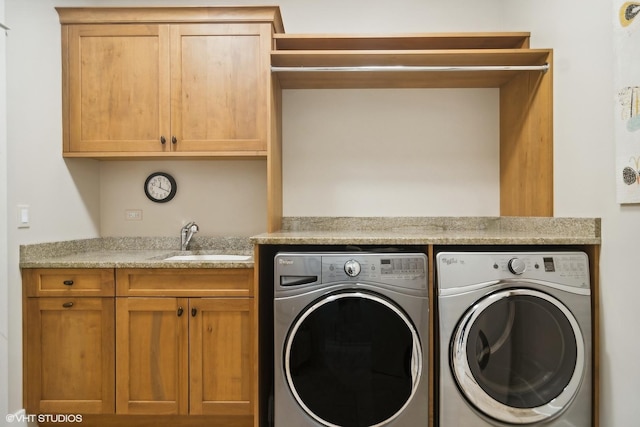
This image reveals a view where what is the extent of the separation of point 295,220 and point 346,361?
1041mm

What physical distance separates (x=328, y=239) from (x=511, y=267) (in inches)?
31.9

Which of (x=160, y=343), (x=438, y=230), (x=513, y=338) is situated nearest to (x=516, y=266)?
(x=513, y=338)

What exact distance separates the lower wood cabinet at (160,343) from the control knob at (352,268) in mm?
516

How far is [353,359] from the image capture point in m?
1.72

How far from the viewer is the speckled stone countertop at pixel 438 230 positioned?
1.72 m

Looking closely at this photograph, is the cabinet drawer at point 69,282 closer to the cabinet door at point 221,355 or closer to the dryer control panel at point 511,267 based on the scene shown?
the cabinet door at point 221,355

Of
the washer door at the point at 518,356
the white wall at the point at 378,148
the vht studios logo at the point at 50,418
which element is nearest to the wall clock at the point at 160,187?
the white wall at the point at 378,148

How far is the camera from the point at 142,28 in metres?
2.17

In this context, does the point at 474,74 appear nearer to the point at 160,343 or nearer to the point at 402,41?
the point at 402,41

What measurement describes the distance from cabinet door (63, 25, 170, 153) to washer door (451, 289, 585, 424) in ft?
6.12

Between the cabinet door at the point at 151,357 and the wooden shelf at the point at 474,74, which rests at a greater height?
the wooden shelf at the point at 474,74

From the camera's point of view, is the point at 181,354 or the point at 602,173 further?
the point at 181,354

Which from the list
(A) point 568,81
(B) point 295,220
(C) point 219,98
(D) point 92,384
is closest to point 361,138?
(B) point 295,220

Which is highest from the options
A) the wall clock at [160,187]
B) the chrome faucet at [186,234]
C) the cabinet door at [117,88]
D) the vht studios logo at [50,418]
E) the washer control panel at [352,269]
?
the cabinet door at [117,88]
